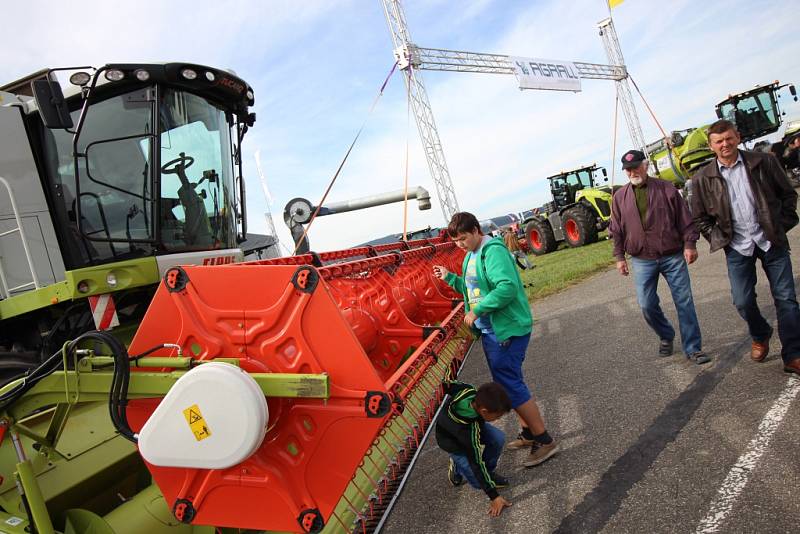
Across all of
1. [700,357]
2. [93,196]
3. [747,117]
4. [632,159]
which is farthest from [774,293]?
[747,117]

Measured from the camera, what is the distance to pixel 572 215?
614 inches

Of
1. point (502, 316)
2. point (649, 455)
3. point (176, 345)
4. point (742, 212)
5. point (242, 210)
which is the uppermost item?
point (242, 210)

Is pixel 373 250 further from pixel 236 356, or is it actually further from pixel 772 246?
pixel 772 246

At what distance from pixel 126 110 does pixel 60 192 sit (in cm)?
82

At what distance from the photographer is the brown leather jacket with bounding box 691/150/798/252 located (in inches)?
143

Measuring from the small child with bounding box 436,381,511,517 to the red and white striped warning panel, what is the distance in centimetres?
244

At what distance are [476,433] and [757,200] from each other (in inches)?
106

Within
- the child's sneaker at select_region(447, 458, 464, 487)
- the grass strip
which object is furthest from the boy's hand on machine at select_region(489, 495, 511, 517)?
the grass strip

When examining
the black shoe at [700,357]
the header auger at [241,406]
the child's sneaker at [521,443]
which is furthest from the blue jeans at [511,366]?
the black shoe at [700,357]

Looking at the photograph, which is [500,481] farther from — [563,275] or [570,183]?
[570,183]

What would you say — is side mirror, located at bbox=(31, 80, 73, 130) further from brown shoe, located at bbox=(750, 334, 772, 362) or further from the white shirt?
brown shoe, located at bbox=(750, 334, 772, 362)

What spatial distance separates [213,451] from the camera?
1.94 metres

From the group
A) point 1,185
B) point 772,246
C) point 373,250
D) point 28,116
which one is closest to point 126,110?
point 28,116

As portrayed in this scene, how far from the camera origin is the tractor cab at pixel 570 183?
18938 millimetres
